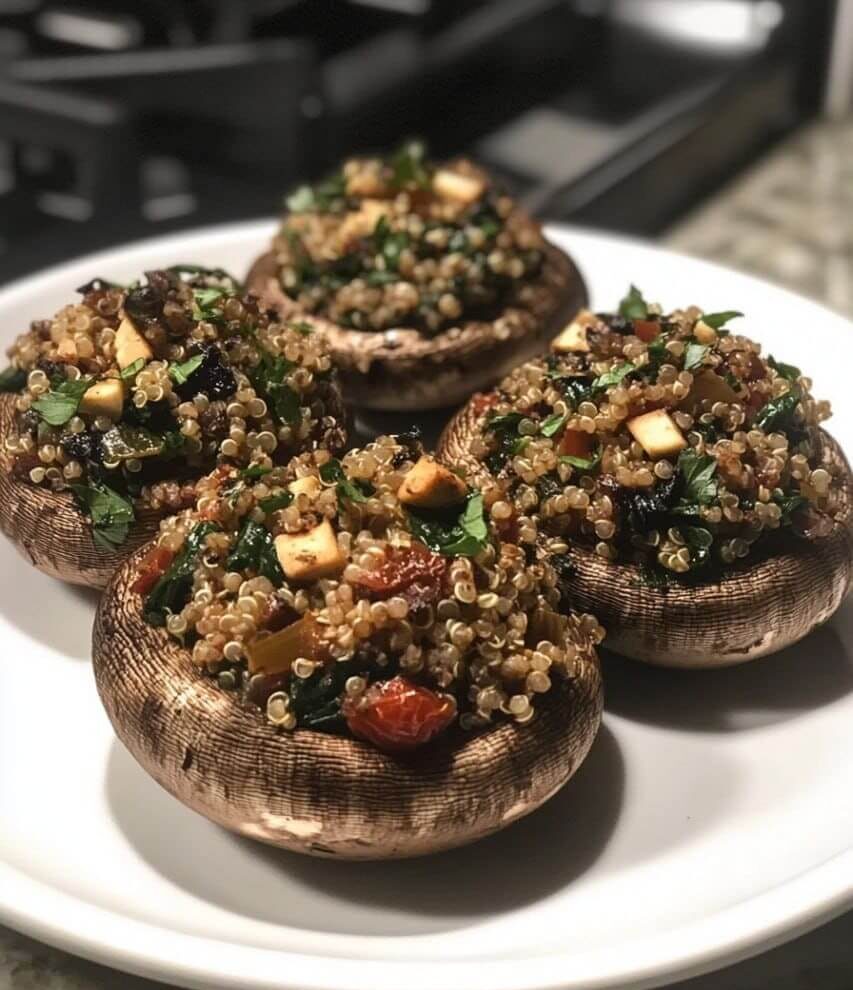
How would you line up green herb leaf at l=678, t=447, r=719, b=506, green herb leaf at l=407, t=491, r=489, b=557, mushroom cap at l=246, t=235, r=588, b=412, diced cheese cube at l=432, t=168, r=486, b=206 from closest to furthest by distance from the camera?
green herb leaf at l=407, t=491, r=489, b=557 → green herb leaf at l=678, t=447, r=719, b=506 → mushroom cap at l=246, t=235, r=588, b=412 → diced cheese cube at l=432, t=168, r=486, b=206

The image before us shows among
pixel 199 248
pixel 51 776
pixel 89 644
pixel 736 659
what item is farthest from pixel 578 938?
pixel 199 248

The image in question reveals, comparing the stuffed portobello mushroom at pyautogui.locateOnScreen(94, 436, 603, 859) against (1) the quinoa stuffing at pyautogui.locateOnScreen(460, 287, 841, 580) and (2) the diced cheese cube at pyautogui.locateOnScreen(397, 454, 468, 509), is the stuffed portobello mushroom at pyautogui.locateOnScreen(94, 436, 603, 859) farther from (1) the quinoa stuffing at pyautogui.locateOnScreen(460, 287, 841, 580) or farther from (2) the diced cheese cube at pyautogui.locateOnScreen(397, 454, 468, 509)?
(1) the quinoa stuffing at pyautogui.locateOnScreen(460, 287, 841, 580)

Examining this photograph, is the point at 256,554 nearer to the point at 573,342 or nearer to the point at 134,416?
the point at 134,416

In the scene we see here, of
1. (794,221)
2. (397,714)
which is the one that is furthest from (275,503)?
(794,221)

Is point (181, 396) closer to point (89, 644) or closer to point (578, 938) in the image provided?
point (89, 644)

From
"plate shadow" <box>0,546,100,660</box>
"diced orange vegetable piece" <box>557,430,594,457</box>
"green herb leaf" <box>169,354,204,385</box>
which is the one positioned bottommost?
"plate shadow" <box>0,546,100,660</box>

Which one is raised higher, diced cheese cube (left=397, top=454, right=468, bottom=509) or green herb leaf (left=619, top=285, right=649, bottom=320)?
diced cheese cube (left=397, top=454, right=468, bottom=509)

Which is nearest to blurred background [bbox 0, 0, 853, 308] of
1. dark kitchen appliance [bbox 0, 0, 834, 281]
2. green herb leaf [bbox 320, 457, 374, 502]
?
dark kitchen appliance [bbox 0, 0, 834, 281]
